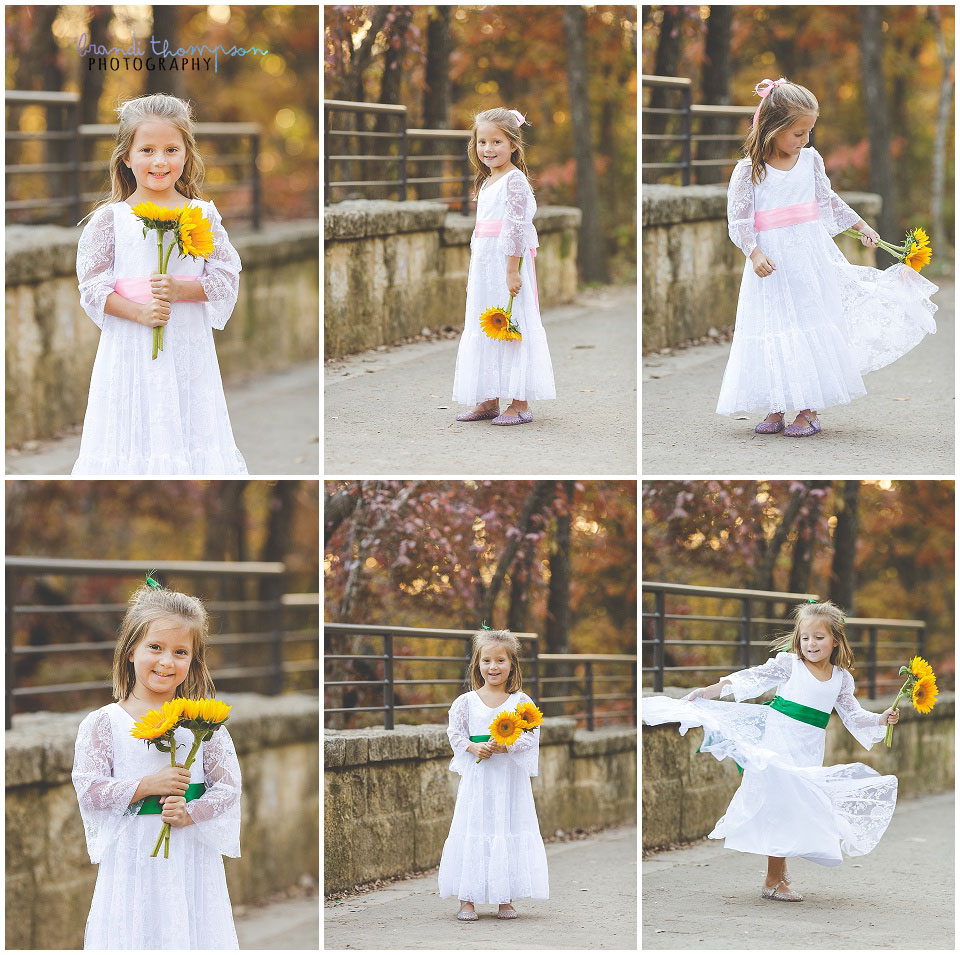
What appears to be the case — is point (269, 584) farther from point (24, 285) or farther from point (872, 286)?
point (872, 286)

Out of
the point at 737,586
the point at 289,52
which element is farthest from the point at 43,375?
the point at 289,52

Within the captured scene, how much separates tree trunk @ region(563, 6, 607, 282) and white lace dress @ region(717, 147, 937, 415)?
8.29 ft

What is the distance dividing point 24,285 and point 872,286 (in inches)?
192

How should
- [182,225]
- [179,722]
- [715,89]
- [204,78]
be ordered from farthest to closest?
[204,78]
[715,89]
[182,225]
[179,722]

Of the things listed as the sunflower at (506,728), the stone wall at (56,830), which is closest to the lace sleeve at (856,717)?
the sunflower at (506,728)

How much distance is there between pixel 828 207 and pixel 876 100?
605cm

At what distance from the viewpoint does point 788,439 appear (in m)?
6.20

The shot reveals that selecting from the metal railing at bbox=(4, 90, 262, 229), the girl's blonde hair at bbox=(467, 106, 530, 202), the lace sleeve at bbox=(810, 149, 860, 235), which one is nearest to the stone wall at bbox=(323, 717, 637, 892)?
the girl's blonde hair at bbox=(467, 106, 530, 202)

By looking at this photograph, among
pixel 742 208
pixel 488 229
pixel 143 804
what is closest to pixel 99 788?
pixel 143 804

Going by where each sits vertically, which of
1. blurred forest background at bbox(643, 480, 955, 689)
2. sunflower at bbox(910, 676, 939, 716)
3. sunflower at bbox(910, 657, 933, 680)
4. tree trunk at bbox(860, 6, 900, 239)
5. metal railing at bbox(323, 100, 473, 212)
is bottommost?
sunflower at bbox(910, 676, 939, 716)

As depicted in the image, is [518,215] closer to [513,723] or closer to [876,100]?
[513,723]

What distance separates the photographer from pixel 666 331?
7699mm

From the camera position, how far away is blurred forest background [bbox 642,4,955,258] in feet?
30.6

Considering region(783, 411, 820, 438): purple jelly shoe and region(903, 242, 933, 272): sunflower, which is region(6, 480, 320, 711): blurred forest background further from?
region(903, 242, 933, 272): sunflower
